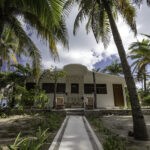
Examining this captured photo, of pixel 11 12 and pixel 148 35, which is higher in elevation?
pixel 148 35

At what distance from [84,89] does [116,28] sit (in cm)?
912

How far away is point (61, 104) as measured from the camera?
888cm

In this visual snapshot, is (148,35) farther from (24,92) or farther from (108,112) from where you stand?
(24,92)

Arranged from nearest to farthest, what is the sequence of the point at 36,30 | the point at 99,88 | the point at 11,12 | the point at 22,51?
the point at 11,12
the point at 36,30
the point at 22,51
the point at 99,88

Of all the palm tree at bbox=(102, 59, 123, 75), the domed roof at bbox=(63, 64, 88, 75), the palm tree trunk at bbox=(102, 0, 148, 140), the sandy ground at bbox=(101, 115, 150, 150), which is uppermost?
the palm tree at bbox=(102, 59, 123, 75)

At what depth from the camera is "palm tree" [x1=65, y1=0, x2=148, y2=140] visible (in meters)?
3.37

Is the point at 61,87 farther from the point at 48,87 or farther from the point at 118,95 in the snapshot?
the point at 118,95

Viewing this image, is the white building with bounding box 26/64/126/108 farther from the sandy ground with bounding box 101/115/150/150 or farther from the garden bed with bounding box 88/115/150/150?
the garden bed with bounding box 88/115/150/150

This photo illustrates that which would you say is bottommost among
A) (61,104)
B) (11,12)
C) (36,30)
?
(61,104)

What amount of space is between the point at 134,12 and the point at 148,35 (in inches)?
329

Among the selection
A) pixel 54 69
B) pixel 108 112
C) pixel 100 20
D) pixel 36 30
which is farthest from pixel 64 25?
pixel 108 112

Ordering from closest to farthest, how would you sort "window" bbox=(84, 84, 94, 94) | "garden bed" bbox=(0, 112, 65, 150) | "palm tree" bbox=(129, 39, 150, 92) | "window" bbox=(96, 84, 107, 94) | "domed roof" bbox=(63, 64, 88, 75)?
"garden bed" bbox=(0, 112, 65, 150)
"domed roof" bbox=(63, 64, 88, 75)
"palm tree" bbox=(129, 39, 150, 92)
"window" bbox=(84, 84, 94, 94)
"window" bbox=(96, 84, 107, 94)

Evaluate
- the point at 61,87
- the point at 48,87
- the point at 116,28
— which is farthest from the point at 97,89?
the point at 116,28

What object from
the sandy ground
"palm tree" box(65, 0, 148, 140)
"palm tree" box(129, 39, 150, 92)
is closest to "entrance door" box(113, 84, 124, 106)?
"palm tree" box(129, 39, 150, 92)
